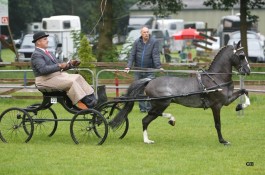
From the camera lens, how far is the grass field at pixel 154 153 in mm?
10289

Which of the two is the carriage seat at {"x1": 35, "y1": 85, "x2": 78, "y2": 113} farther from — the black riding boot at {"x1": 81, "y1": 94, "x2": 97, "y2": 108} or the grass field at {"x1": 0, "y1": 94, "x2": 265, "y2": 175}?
the grass field at {"x1": 0, "y1": 94, "x2": 265, "y2": 175}

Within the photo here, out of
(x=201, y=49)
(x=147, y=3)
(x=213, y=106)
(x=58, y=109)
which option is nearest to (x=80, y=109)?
(x=213, y=106)

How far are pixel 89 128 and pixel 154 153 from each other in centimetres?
153

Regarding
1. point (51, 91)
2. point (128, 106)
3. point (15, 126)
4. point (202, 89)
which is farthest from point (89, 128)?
point (202, 89)

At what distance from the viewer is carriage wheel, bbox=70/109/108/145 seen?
12.4 metres

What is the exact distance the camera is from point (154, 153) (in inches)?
Answer: 460

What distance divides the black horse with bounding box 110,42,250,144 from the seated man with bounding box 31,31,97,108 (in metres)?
0.65

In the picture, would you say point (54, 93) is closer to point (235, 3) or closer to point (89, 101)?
point (89, 101)

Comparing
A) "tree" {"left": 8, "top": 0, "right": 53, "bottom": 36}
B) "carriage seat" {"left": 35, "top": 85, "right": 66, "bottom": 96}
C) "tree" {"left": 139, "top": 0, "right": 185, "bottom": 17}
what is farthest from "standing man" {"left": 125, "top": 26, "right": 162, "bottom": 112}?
"tree" {"left": 8, "top": 0, "right": 53, "bottom": 36}

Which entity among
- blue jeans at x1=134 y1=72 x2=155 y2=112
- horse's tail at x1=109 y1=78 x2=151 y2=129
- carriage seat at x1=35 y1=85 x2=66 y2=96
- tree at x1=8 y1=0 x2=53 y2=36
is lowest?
tree at x1=8 y1=0 x2=53 y2=36

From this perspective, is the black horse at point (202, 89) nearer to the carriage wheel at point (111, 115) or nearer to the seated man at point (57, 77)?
the carriage wheel at point (111, 115)

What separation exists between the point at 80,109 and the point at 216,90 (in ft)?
7.38

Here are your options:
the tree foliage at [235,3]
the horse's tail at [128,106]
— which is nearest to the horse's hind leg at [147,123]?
the horse's tail at [128,106]

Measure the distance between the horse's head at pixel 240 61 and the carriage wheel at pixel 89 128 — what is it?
240 cm
